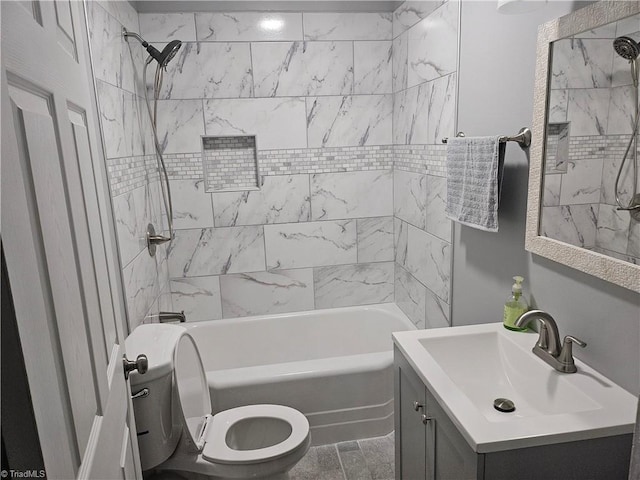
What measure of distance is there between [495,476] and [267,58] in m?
2.50

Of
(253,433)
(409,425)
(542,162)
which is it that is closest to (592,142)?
(542,162)

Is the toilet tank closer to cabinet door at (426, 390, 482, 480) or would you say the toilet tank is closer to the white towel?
cabinet door at (426, 390, 482, 480)

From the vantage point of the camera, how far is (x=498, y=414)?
140cm

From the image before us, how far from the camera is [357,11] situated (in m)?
2.80

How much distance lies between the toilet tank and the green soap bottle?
1.24 m

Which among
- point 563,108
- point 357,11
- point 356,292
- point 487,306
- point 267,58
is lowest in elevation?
point 356,292

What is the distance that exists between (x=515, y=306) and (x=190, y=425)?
4.33 feet

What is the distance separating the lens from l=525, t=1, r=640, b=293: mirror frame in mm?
1159

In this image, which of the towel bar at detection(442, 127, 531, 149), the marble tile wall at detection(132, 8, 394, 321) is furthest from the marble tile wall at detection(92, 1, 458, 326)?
the towel bar at detection(442, 127, 531, 149)

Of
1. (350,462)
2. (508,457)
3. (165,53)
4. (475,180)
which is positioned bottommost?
(350,462)

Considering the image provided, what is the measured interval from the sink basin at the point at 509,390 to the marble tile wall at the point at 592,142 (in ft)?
1.28

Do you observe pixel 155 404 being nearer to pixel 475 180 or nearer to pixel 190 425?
pixel 190 425

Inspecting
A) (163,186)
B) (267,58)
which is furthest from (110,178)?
(267,58)

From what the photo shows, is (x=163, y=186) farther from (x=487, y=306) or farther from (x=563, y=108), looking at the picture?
(x=563, y=108)
